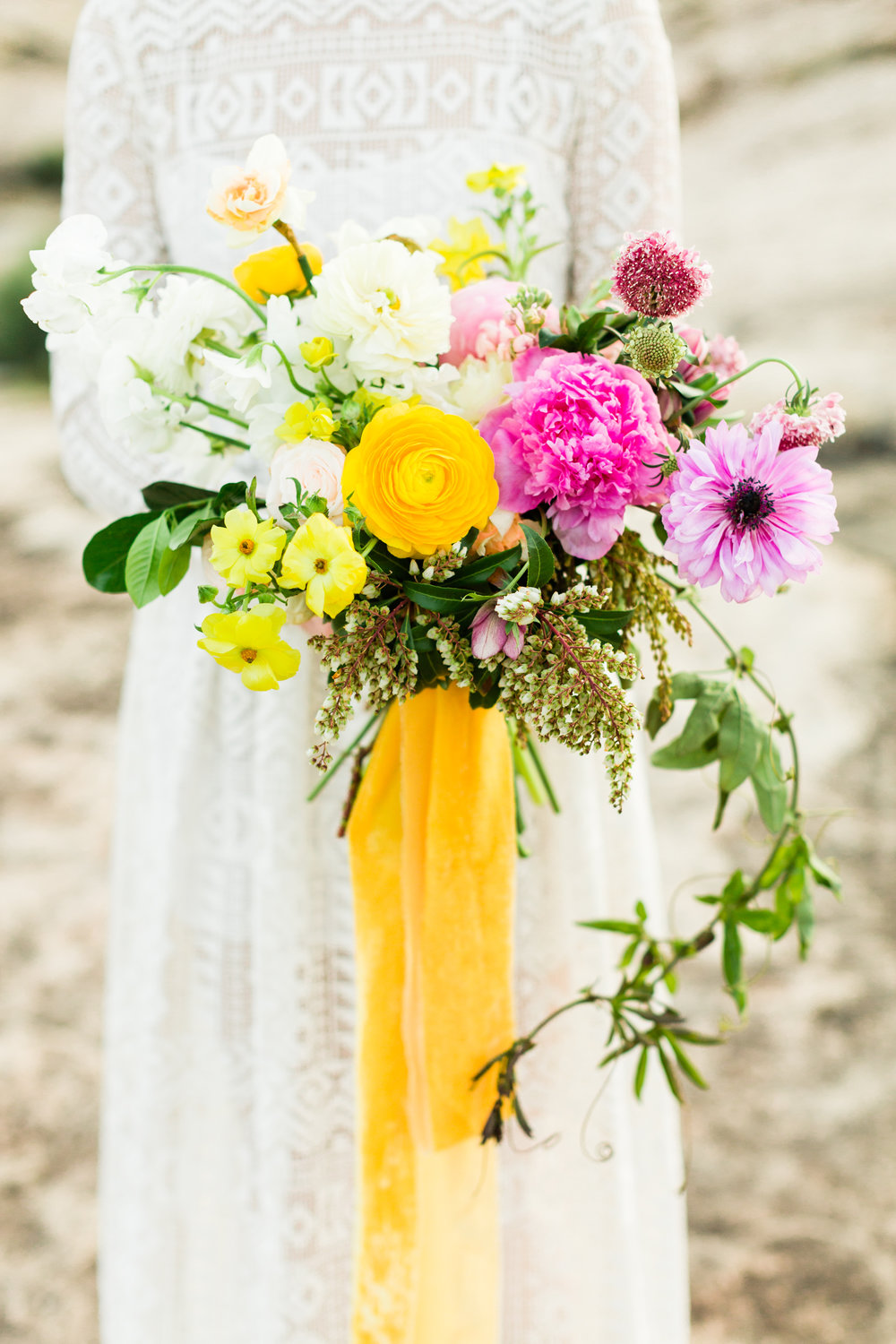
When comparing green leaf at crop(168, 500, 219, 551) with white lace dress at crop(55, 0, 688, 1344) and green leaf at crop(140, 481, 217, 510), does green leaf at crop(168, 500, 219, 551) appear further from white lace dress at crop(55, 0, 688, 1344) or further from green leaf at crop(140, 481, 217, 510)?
white lace dress at crop(55, 0, 688, 1344)

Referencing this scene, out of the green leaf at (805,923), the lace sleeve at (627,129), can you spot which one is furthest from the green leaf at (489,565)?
the green leaf at (805,923)

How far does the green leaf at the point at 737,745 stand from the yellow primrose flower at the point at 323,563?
1.14 feet

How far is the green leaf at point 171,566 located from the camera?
0.51m

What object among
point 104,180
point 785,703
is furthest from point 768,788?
point 785,703

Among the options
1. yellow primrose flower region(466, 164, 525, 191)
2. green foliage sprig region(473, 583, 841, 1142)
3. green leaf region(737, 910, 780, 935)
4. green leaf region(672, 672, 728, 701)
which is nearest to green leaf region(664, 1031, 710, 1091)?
green foliage sprig region(473, 583, 841, 1142)

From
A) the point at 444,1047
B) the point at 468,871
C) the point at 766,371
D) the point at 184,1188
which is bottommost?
the point at 184,1188

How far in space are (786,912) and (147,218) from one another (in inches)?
29.7

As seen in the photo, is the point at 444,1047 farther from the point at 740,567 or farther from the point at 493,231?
the point at 493,231

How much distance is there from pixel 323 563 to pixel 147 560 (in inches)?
5.2

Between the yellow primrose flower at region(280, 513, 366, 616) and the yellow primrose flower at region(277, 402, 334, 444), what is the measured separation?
2.1 inches

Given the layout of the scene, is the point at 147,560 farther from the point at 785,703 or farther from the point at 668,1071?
the point at 785,703

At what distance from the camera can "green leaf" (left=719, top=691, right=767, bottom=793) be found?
26.5 inches

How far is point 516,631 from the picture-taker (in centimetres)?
45

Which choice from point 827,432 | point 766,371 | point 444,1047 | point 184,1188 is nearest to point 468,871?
point 444,1047
